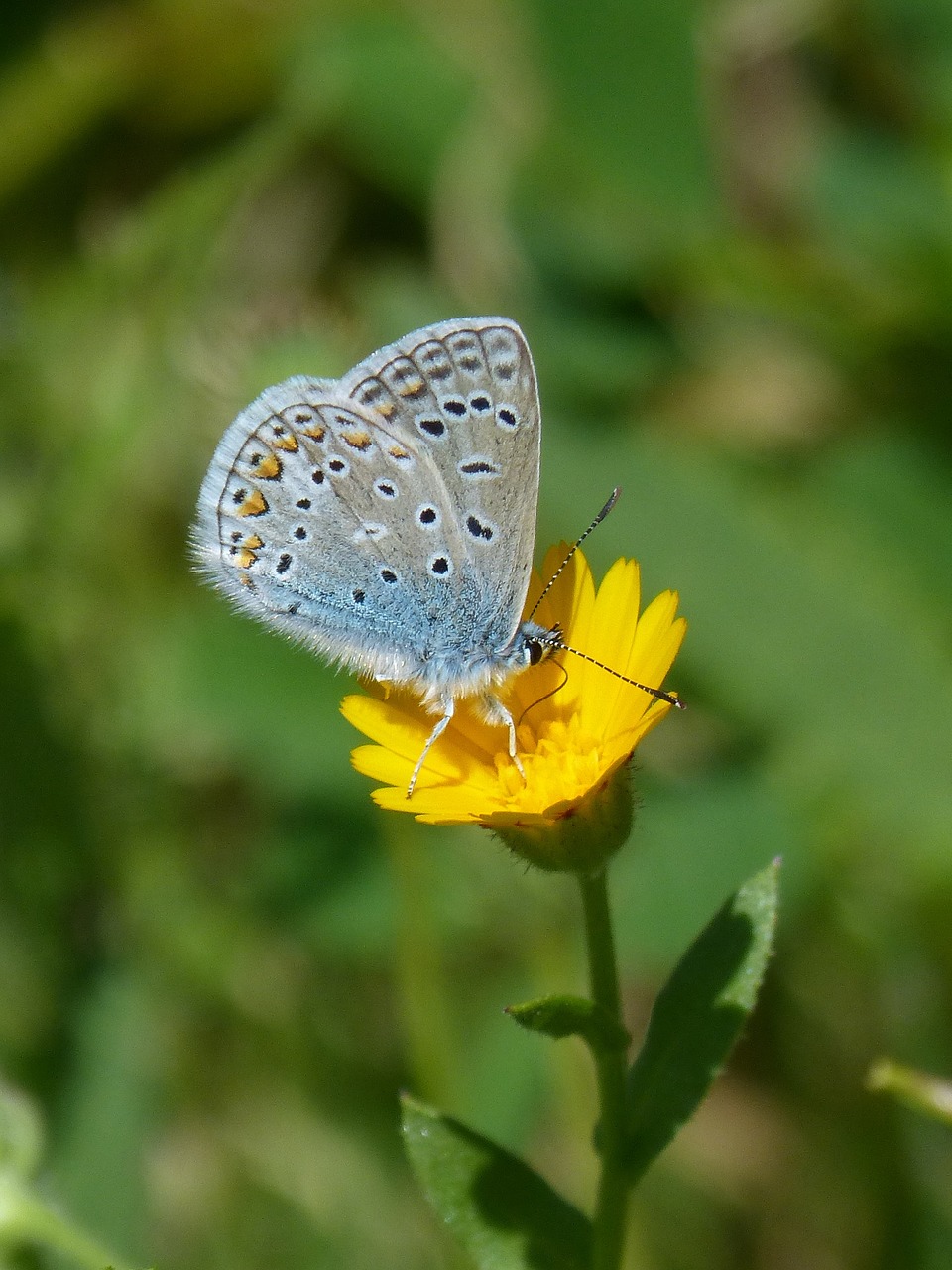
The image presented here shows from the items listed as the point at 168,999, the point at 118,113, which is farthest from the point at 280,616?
the point at 118,113

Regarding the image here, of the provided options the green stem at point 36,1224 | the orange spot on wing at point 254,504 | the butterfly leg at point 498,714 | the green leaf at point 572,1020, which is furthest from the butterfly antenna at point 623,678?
the green stem at point 36,1224

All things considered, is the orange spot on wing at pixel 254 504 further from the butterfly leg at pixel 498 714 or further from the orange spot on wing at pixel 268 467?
the butterfly leg at pixel 498 714

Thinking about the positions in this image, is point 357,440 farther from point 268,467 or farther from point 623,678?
point 623,678

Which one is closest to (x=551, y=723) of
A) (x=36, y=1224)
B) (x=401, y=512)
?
(x=401, y=512)

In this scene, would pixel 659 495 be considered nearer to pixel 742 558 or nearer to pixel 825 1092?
pixel 742 558

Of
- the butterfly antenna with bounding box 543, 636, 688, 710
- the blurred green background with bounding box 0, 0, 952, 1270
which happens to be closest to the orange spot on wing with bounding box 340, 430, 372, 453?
the butterfly antenna with bounding box 543, 636, 688, 710

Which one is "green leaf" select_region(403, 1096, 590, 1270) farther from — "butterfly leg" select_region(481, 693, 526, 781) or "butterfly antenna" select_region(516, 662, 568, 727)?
"butterfly antenna" select_region(516, 662, 568, 727)
